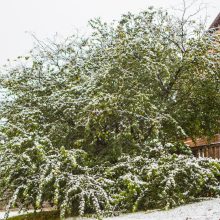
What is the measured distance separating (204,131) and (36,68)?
4.42 meters

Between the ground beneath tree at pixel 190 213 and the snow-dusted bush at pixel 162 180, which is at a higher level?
the snow-dusted bush at pixel 162 180

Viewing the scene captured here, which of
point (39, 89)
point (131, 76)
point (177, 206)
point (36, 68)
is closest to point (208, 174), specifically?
point (177, 206)

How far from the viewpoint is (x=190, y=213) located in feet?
20.4

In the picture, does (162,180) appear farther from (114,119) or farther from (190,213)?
(114,119)

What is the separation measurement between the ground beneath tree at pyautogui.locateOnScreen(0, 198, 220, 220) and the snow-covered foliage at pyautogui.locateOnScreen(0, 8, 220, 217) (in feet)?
0.78

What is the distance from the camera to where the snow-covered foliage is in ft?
24.1

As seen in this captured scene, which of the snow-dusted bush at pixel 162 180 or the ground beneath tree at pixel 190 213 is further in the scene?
the snow-dusted bush at pixel 162 180

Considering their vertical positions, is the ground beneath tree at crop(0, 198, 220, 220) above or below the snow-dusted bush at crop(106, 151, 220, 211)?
below

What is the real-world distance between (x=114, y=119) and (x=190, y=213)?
3290 mm

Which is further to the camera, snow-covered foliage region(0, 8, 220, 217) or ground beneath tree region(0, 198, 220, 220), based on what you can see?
snow-covered foliage region(0, 8, 220, 217)

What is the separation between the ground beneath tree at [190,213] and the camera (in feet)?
19.0

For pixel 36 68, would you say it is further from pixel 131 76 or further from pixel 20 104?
pixel 131 76

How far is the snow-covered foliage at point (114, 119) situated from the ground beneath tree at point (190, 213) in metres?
0.24

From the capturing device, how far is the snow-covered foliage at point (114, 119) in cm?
734
